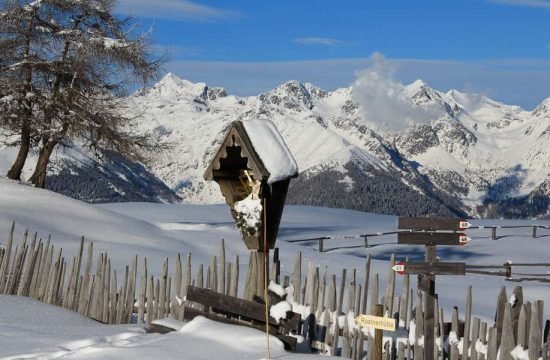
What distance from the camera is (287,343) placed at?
373 inches

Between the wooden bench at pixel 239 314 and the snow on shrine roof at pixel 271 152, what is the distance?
4.77 ft

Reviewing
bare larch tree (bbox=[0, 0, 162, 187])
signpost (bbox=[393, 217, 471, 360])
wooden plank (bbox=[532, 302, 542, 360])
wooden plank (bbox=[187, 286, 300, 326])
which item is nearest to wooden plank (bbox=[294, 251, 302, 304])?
wooden plank (bbox=[187, 286, 300, 326])

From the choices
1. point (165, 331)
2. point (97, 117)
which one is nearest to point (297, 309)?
point (165, 331)

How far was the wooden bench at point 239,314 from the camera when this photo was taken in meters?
9.63

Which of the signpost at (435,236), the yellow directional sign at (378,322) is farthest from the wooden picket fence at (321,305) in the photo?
the yellow directional sign at (378,322)

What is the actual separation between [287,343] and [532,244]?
25.3 meters

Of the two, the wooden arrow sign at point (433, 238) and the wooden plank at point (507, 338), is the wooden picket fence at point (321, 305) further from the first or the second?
the wooden arrow sign at point (433, 238)

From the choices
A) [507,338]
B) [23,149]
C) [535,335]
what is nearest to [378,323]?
[507,338]

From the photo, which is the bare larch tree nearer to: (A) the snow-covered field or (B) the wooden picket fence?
(A) the snow-covered field

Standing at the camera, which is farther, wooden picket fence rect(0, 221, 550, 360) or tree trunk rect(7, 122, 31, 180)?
tree trunk rect(7, 122, 31, 180)

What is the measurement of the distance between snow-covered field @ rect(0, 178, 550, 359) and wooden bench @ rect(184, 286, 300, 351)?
23cm

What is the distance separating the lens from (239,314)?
988 centimetres

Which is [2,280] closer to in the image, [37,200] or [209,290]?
[209,290]

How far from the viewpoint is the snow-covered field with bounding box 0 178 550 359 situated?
30.5ft
